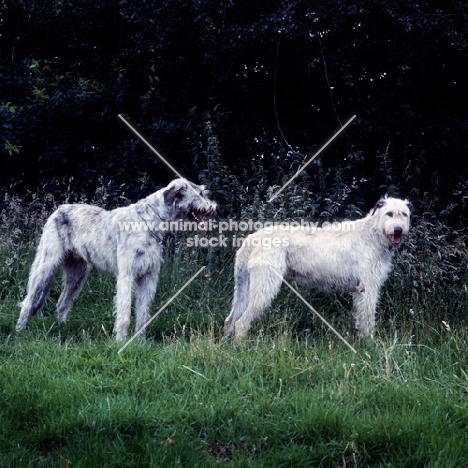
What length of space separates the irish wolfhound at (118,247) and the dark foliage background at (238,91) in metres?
2.29

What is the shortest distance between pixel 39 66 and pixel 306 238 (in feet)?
23.9

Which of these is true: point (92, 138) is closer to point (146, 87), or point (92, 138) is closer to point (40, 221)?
point (146, 87)

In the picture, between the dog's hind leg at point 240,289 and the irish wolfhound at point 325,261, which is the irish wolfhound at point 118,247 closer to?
the dog's hind leg at point 240,289

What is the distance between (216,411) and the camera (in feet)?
15.7

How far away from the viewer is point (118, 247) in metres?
7.28

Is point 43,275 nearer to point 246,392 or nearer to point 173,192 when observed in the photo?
point 173,192

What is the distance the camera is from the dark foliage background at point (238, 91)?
10.5 meters

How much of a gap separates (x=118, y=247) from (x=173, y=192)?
2.81 ft

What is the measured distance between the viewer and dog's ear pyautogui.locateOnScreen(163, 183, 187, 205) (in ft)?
24.1

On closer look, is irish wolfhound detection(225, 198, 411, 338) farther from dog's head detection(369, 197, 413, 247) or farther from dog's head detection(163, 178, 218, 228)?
dog's head detection(163, 178, 218, 228)

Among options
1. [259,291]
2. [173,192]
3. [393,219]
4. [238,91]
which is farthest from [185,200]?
[238,91]

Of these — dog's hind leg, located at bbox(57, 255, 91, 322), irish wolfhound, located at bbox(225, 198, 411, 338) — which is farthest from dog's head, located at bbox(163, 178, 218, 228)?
dog's hind leg, located at bbox(57, 255, 91, 322)

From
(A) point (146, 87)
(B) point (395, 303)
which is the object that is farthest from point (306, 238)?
(A) point (146, 87)

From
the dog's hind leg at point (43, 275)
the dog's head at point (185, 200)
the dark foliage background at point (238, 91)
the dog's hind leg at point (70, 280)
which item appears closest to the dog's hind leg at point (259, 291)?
the dog's head at point (185, 200)
